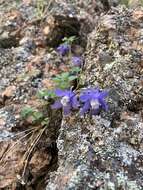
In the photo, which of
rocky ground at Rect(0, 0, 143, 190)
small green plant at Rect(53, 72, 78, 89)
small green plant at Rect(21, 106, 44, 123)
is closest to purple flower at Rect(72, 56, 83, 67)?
rocky ground at Rect(0, 0, 143, 190)

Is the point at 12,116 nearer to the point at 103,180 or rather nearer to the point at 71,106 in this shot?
the point at 71,106

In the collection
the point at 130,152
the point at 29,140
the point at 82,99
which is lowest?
the point at 29,140

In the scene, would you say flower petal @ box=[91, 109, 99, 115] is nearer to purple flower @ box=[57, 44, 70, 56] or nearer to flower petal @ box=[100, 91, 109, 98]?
flower petal @ box=[100, 91, 109, 98]

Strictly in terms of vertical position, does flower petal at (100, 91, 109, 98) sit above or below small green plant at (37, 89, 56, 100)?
above

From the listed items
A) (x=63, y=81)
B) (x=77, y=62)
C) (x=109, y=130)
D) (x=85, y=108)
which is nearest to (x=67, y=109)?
(x=85, y=108)

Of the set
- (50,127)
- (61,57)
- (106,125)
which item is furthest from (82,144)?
(61,57)

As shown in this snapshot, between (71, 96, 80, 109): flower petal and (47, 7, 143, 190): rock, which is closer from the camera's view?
(47, 7, 143, 190): rock
